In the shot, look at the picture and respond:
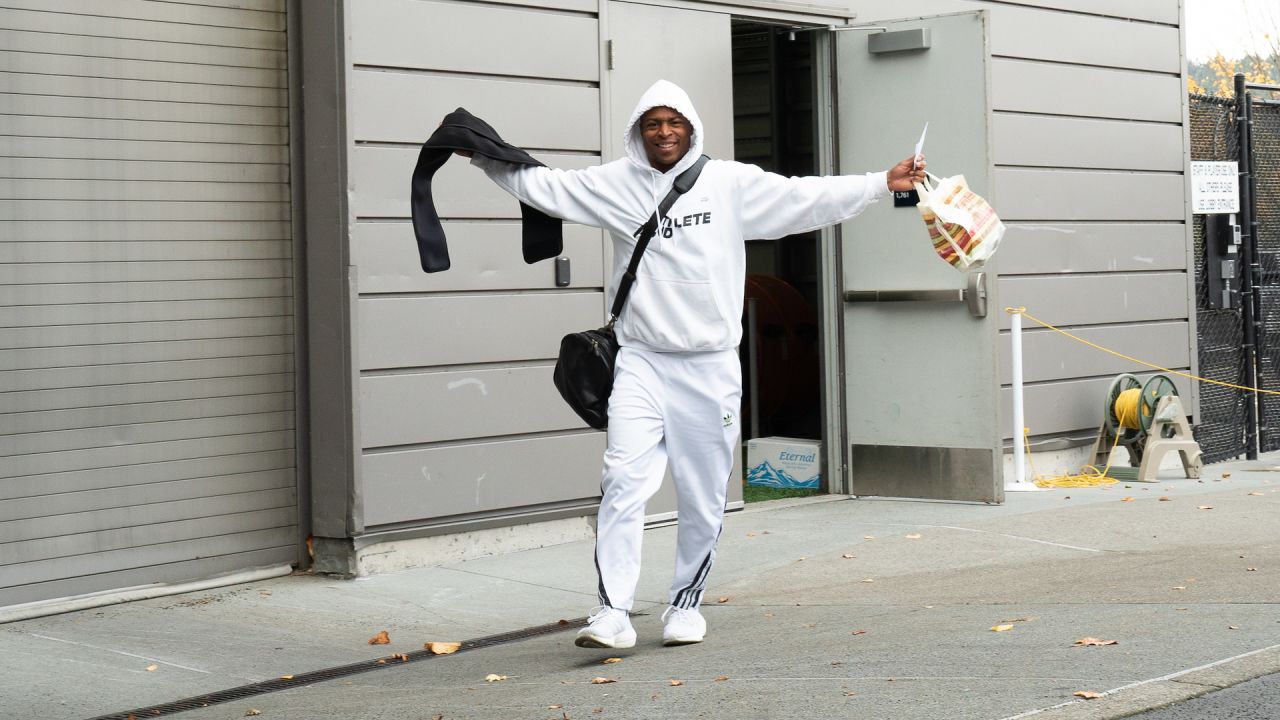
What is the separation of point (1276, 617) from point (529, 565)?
352cm

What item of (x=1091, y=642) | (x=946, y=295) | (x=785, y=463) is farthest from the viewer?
(x=785, y=463)

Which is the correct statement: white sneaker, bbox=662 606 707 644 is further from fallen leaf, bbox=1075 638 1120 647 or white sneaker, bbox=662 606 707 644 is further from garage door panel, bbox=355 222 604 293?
garage door panel, bbox=355 222 604 293

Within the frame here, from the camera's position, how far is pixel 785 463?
1062cm

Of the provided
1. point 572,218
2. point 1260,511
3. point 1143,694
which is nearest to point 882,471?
point 1260,511

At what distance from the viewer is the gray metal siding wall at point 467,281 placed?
776cm

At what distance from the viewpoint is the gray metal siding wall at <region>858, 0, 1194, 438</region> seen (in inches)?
429

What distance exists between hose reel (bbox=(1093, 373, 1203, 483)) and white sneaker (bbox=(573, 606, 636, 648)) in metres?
6.05

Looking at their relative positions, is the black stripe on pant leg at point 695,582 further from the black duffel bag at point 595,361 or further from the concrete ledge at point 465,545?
the concrete ledge at point 465,545

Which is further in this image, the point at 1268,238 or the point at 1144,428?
the point at 1268,238

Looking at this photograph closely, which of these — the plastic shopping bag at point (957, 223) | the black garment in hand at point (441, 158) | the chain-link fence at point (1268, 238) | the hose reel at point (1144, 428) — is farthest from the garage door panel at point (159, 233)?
the chain-link fence at point (1268, 238)

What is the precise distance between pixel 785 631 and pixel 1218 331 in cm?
714

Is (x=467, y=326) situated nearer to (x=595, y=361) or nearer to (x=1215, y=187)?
(x=595, y=361)

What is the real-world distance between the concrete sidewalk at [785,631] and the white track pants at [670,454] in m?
0.32

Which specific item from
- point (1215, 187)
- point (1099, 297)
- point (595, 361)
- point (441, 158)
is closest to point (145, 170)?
point (441, 158)
